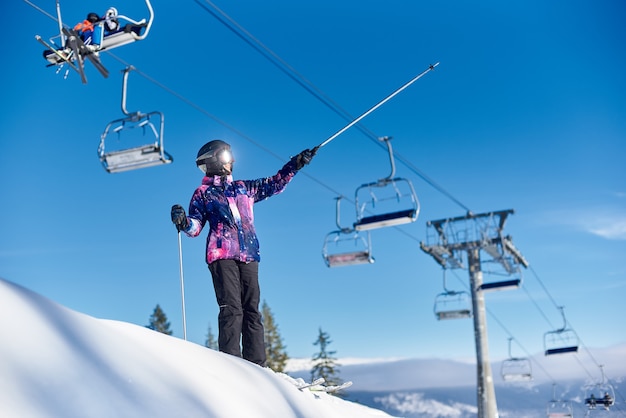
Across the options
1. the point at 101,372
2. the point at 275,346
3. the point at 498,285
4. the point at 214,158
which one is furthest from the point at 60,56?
the point at 275,346

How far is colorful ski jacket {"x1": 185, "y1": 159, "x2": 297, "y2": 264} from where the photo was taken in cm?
471

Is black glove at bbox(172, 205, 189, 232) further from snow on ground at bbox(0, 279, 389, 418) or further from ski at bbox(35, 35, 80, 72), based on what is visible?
ski at bbox(35, 35, 80, 72)

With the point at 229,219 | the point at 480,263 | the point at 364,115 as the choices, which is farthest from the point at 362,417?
the point at 480,263

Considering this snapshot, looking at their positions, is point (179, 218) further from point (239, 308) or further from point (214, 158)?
point (239, 308)

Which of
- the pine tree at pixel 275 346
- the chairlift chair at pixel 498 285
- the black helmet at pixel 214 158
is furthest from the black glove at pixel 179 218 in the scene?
the pine tree at pixel 275 346

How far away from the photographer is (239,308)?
4652 millimetres

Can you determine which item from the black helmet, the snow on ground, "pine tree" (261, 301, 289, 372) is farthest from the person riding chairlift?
"pine tree" (261, 301, 289, 372)

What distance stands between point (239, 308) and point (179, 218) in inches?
28.0

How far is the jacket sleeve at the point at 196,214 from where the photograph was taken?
4820 millimetres

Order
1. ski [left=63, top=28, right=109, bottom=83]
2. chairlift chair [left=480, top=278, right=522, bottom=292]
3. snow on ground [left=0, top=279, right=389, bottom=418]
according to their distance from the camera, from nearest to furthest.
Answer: snow on ground [left=0, top=279, right=389, bottom=418], ski [left=63, top=28, right=109, bottom=83], chairlift chair [left=480, top=278, right=522, bottom=292]

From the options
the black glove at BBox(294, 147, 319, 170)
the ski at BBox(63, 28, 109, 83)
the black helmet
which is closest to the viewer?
the black helmet

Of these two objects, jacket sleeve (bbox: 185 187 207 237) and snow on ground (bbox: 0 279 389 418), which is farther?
jacket sleeve (bbox: 185 187 207 237)

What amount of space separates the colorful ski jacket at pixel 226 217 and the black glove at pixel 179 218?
0.05 meters

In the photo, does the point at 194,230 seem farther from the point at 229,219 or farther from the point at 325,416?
the point at 325,416
